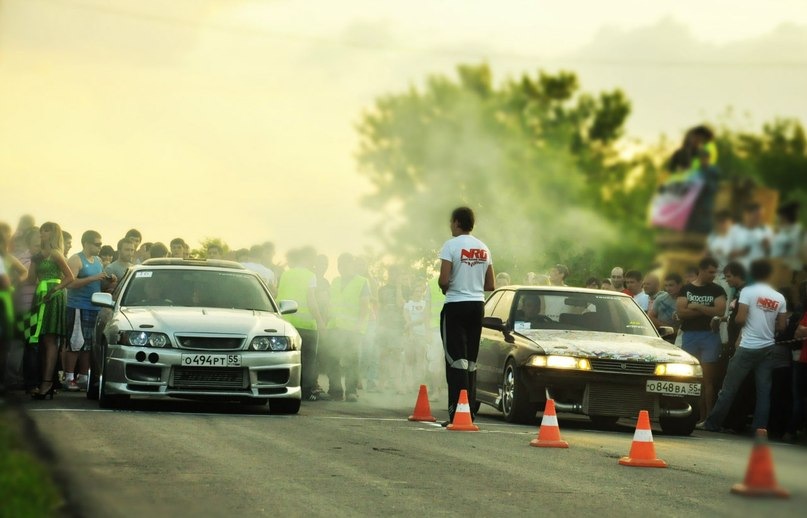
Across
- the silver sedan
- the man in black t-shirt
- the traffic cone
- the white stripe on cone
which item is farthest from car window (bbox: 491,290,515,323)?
the man in black t-shirt

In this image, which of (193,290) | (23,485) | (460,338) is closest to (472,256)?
(460,338)

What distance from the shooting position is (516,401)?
555 inches

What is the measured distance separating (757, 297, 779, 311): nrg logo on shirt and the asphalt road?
322 centimetres

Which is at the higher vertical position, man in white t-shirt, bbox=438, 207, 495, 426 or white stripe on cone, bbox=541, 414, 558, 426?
man in white t-shirt, bbox=438, 207, 495, 426

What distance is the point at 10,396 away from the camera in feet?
46.4

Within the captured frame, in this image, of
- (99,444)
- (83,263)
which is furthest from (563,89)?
(83,263)

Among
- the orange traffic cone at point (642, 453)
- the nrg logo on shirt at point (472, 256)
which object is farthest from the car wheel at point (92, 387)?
the orange traffic cone at point (642, 453)

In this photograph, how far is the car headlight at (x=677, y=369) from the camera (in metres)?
13.3

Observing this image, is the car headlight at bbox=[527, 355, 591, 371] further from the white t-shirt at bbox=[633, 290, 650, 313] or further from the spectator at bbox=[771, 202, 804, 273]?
the spectator at bbox=[771, 202, 804, 273]

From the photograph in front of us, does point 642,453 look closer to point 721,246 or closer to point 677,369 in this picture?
point 677,369

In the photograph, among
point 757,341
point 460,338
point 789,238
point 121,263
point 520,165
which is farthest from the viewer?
point 121,263

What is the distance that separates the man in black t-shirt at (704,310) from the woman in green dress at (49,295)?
34.3ft

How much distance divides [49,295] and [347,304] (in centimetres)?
401

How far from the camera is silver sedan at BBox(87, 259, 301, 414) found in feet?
42.7
